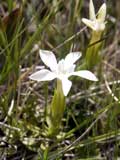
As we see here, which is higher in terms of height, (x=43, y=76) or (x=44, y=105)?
(x=43, y=76)

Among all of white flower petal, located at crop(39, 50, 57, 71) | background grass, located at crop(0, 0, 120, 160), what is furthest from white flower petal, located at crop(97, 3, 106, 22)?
white flower petal, located at crop(39, 50, 57, 71)

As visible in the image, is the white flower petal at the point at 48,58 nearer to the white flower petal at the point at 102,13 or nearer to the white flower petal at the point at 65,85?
the white flower petal at the point at 65,85

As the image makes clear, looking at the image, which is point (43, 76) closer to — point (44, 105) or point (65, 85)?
point (65, 85)

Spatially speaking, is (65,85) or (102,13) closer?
(65,85)

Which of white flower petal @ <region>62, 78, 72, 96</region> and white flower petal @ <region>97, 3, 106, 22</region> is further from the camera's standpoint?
white flower petal @ <region>97, 3, 106, 22</region>

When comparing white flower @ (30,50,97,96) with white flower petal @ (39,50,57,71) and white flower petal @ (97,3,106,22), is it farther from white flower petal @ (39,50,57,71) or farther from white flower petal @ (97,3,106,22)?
white flower petal @ (97,3,106,22)

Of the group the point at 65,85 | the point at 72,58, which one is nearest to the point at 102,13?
the point at 72,58

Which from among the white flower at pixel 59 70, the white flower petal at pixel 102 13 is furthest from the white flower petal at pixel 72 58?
the white flower petal at pixel 102 13

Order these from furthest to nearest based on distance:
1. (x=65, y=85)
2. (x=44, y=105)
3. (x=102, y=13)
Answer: (x=44, y=105) → (x=102, y=13) → (x=65, y=85)

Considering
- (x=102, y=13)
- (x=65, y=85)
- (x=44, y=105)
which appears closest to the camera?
(x=65, y=85)
